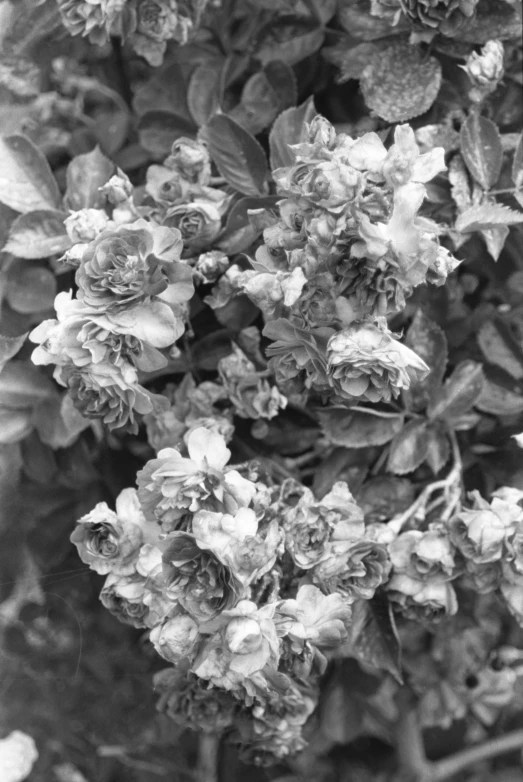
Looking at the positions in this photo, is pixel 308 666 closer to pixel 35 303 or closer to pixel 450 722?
pixel 35 303

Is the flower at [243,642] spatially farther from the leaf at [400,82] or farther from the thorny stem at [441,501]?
the leaf at [400,82]

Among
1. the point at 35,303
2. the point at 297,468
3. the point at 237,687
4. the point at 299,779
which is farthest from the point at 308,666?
the point at 299,779

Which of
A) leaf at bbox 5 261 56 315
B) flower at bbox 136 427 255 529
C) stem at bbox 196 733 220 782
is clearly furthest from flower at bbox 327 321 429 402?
stem at bbox 196 733 220 782

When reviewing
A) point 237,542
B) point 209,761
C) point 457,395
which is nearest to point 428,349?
point 457,395

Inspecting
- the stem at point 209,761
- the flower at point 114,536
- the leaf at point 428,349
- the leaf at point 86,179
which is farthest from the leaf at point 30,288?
the stem at point 209,761

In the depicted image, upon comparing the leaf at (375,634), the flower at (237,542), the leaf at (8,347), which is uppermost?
the flower at (237,542)

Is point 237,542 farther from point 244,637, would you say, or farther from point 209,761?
point 209,761

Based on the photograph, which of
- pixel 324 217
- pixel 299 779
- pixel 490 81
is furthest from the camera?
pixel 299 779
